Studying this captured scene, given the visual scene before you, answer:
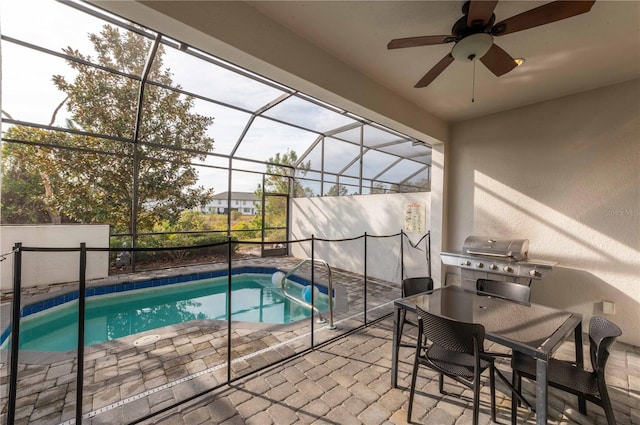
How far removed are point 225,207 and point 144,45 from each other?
436cm

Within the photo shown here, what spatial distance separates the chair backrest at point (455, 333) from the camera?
1585 millimetres

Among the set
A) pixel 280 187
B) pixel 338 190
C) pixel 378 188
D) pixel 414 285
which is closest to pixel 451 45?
pixel 414 285

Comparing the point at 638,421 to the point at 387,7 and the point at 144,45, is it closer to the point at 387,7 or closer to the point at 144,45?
the point at 387,7

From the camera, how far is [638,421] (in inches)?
75.6

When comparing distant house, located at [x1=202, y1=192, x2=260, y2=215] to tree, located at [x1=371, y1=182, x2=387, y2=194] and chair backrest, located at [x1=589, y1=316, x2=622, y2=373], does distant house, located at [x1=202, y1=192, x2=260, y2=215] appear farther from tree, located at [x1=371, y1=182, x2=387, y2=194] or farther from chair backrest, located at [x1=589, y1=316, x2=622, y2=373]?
chair backrest, located at [x1=589, y1=316, x2=622, y2=373]

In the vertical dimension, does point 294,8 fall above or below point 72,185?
above

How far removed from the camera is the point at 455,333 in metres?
1.64

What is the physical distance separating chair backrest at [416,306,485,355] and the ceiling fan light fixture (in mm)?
1983

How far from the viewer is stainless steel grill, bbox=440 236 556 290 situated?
3168mm

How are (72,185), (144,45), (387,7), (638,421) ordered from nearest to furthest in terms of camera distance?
(638,421)
(387,7)
(144,45)
(72,185)

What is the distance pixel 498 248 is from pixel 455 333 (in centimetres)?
240

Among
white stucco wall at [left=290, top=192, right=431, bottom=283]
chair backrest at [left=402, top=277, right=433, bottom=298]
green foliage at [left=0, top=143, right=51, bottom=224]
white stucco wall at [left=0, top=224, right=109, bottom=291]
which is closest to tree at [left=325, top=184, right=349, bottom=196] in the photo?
white stucco wall at [left=290, top=192, right=431, bottom=283]

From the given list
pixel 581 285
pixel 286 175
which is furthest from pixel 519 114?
pixel 286 175

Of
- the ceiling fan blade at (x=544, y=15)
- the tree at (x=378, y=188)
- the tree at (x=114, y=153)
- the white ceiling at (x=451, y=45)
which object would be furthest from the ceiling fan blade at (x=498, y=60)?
the tree at (x=114, y=153)
